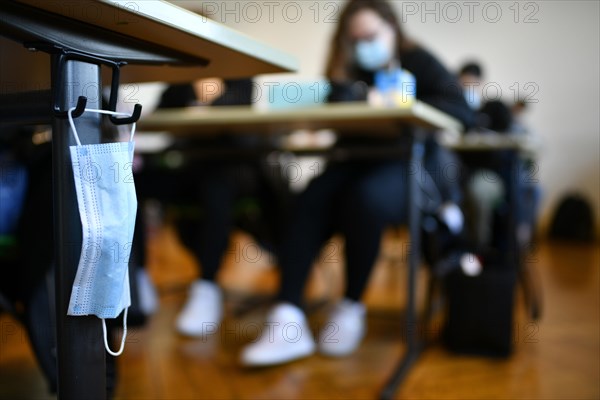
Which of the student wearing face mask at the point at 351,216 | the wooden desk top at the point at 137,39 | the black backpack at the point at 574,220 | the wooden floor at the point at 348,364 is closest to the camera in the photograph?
the wooden desk top at the point at 137,39

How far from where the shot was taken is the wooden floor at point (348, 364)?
103 centimetres

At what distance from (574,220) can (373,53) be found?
2770mm

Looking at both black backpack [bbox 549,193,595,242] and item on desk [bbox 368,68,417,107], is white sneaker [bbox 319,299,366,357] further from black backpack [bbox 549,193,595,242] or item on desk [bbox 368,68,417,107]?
black backpack [bbox 549,193,595,242]

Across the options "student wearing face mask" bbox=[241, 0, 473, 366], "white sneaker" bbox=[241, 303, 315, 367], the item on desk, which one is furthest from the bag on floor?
the item on desk

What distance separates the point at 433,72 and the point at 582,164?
8.97 ft

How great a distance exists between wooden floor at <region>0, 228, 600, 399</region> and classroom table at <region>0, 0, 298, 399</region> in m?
0.50

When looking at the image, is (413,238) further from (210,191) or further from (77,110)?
(77,110)

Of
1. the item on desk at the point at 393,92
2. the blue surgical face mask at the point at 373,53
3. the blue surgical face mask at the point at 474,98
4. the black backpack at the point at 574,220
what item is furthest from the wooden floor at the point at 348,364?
the black backpack at the point at 574,220

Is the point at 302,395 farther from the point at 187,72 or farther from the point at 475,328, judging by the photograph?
the point at 187,72

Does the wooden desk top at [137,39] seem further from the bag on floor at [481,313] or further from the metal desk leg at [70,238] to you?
the bag on floor at [481,313]

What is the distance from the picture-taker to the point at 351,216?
4.02ft

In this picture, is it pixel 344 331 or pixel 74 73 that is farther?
pixel 344 331

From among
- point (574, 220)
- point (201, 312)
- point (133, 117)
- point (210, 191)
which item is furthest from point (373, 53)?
point (574, 220)

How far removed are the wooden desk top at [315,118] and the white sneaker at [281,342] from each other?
45 cm
